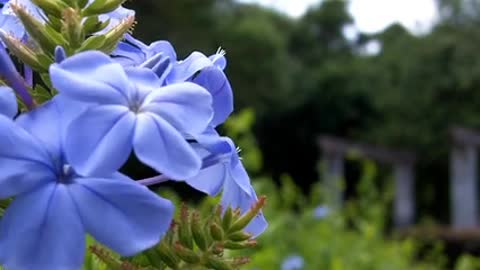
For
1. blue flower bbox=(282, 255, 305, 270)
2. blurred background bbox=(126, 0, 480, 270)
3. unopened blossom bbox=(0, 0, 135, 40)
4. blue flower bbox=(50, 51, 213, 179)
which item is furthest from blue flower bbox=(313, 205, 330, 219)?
blurred background bbox=(126, 0, 480, 270)

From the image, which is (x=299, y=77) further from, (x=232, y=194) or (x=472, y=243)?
(x=232, y=194)

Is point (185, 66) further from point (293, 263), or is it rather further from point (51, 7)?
point (293, 263)

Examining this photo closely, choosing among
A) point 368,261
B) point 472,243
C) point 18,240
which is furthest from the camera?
point 472,243

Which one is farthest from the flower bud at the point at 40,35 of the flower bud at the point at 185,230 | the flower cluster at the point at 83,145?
the flower bud at the point at 185,230

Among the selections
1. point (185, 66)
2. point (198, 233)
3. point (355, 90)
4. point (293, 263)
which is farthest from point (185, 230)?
point (355, 90)

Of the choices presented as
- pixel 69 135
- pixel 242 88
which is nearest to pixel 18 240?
pixel 69 135
